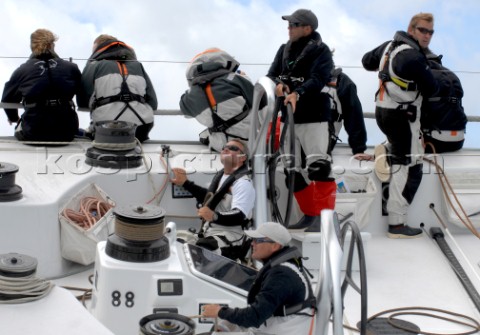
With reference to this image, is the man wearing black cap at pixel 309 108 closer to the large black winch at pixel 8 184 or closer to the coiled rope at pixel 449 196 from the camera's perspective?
the coiled rope at pixel 449 196

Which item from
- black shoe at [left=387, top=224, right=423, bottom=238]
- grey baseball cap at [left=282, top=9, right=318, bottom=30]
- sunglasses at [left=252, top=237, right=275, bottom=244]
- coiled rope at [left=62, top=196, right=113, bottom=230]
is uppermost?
grey baseball cap at [left=282, top=9, right=318, bottom=30]

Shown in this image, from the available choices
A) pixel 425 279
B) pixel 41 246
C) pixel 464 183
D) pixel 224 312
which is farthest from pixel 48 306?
pixel 464 183

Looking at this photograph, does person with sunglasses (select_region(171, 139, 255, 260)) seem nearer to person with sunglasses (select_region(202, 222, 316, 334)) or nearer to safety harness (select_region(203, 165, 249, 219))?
safety harness (select_region(203, 165, 249, 219))

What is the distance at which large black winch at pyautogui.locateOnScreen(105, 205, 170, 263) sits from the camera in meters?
5.59

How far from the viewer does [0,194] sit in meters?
6.46

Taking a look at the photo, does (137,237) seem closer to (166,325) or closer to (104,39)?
(166,325)

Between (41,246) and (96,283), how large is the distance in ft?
3.03

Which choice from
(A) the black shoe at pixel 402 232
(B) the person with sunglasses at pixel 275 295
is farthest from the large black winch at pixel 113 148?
(B) the person with sunglasses at pixel 275 295

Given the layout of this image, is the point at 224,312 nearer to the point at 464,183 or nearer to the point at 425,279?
the point at 425,279

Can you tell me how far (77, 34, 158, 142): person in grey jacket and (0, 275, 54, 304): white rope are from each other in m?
3.52

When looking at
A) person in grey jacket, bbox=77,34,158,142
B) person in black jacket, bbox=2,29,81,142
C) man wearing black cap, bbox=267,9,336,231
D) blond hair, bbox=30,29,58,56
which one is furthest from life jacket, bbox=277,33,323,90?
blond hair, bbox=30,29,58,56

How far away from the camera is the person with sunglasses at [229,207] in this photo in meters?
6.49

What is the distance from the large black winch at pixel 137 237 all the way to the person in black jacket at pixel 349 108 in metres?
2.93

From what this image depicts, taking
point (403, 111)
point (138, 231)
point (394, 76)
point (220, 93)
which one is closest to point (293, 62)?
point (220, 93)
